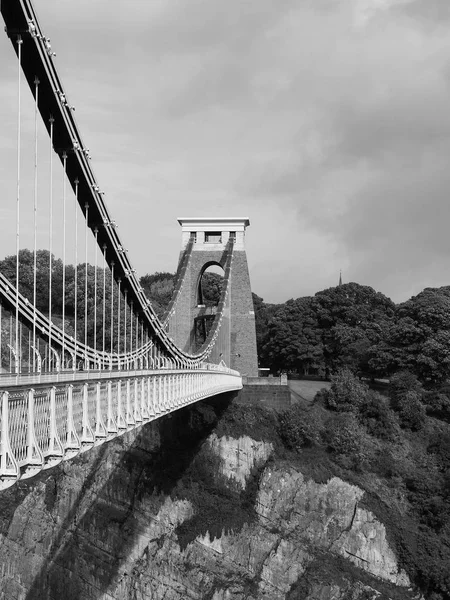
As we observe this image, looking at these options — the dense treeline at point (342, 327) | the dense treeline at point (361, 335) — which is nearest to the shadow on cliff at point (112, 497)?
the dense treeline at point (342, 327)

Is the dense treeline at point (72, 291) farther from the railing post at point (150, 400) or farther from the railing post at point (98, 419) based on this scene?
the railing post at point (98, 419)

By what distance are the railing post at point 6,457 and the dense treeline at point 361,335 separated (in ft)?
143

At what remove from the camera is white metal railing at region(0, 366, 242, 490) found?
1352 cm

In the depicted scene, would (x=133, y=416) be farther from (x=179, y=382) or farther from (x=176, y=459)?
(x=176, y=459)

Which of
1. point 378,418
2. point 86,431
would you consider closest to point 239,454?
point 378,418

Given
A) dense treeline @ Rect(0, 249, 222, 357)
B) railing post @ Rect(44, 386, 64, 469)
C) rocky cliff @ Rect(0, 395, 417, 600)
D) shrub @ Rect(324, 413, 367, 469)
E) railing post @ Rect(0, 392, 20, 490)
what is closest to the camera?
railing post @ Rect(0, 392, 20, 490)

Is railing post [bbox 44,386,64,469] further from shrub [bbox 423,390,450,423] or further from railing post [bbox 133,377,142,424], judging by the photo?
shrub [bbox 423,390,450,423]

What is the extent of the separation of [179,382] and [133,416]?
884cm

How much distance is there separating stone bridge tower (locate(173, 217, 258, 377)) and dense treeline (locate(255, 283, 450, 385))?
6653 mm

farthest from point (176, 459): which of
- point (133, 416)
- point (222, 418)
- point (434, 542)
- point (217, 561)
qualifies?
point (133, 416)

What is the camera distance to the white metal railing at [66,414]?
44.4 ft

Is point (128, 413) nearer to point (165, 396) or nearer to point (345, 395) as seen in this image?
point (165, 396)

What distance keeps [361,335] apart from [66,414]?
48.8m

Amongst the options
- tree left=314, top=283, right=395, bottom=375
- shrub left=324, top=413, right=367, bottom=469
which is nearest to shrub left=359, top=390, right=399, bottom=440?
shrub left=324, top=413, right=367, bottom=469
